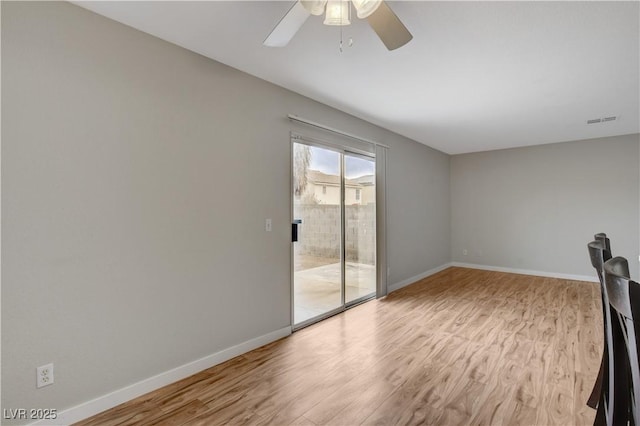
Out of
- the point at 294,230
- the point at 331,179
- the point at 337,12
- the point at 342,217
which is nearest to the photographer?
the point at 337,12

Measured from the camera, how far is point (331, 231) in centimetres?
374

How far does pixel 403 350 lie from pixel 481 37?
103 inches

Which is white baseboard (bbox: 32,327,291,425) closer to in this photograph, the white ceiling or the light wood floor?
the light wood floor

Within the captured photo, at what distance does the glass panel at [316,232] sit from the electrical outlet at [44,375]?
1964 millimetres

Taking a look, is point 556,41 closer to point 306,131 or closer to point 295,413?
point 306,131

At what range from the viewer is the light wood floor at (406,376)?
1867mm

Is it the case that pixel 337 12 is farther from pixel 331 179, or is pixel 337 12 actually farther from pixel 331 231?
pixel 331 231

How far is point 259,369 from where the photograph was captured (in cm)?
240

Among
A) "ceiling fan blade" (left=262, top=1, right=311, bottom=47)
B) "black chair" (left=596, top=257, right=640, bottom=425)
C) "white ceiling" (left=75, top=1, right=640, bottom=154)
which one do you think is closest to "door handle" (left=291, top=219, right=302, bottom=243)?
"white ceiling" (left=75, top=1, right=640, bottom=154)

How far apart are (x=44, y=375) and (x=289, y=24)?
7.93 feet

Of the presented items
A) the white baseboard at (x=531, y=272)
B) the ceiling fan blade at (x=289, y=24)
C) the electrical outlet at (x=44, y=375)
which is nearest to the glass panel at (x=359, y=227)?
the ceiling fan blade at (x=289, y=24)

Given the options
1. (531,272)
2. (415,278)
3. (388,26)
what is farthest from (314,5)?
(531,272)

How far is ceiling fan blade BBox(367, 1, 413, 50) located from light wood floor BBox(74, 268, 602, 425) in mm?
2239

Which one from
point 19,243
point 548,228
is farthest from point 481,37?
point 548,228
